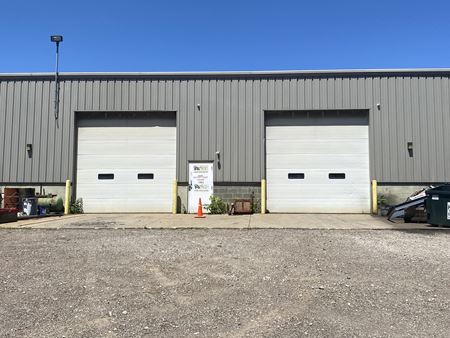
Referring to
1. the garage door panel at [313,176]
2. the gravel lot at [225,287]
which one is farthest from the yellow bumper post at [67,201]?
the garage door panel at [313,176]

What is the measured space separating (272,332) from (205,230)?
7652 millimetres

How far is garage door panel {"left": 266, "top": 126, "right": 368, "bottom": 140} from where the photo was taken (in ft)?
58.2

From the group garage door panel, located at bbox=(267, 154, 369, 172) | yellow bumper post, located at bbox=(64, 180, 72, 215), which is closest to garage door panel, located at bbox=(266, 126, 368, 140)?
garage door panel, located at bbox=(267, 154, 369, 172)

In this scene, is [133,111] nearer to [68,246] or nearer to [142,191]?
[142,191]

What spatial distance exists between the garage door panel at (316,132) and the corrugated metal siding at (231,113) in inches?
22.7

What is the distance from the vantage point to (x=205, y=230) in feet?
37.8

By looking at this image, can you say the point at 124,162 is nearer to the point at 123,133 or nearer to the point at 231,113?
the point at 123,133

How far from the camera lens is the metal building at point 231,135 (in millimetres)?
17266

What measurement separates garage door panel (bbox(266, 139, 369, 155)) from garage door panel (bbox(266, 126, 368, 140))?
0.19 meters

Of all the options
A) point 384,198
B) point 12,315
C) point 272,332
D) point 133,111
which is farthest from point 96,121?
point 272,332

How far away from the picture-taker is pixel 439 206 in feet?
39.5

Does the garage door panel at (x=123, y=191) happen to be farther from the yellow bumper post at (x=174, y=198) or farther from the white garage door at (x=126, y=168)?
the yellow bumper post at (x=174, y=198)

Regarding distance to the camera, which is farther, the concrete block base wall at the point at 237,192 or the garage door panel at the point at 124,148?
the garage door panel at the point at 124,148

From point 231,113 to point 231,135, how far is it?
1020mm
